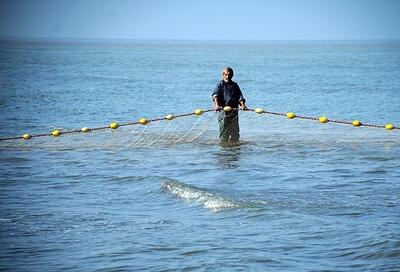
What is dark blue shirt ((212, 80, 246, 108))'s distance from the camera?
13.7 m

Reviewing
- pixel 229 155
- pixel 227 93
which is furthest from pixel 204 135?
pixel 227 93

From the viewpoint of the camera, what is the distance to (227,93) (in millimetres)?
13727

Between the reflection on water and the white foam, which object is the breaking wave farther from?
the reflection on water

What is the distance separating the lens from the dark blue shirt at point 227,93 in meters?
13.7

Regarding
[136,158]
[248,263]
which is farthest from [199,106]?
[248,263]

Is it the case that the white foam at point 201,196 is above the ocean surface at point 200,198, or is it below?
above

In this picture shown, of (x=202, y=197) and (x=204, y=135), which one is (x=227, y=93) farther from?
(x=202, y=197)

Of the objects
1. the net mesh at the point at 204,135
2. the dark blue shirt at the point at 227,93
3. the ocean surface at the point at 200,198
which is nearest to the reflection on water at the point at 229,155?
the ocean surface at the point at 200,198

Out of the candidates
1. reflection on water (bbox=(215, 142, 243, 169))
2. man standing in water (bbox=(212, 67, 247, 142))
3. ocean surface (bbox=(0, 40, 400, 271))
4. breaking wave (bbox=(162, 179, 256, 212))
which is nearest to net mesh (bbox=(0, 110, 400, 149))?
ocean surface (bbox=(0, 40, 400, 271))

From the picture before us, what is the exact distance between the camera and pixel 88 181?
11852 millimetres

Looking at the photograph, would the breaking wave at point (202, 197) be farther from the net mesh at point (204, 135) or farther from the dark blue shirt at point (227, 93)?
the net mesh at point (204, 135)

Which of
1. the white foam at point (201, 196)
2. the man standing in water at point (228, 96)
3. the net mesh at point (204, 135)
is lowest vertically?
the net mesh at point (204, 135)

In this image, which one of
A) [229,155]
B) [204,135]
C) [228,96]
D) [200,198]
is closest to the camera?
[200,198]

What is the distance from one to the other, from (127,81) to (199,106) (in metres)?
17.4
